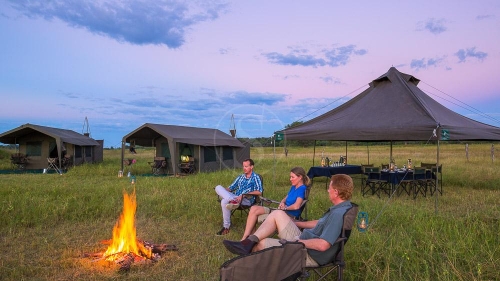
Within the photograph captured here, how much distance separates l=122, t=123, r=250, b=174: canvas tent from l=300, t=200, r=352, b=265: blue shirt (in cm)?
982

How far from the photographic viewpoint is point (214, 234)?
4918 mm

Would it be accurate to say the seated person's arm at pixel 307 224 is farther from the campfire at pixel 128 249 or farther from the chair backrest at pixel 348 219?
the campfire at pixel 128 249

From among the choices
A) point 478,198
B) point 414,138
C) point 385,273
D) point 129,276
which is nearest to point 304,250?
point 385,273

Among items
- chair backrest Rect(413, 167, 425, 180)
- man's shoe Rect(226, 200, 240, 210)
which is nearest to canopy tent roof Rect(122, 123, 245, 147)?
chair backrest Rect(413, 167, 425, 180)

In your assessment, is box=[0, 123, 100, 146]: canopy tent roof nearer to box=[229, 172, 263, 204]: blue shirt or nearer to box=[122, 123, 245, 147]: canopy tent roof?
box=[122, 123, 245, 147]: canopy tent roof

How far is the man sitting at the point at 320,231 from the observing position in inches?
110

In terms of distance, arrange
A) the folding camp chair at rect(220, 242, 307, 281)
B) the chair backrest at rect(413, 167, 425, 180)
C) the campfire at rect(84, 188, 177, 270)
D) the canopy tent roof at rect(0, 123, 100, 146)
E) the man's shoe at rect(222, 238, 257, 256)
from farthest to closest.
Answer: the canopy tent roof at rect(0, 123, 100, 146), the chair backrest at rect(413, 167, 425, 180), the campfire at rect(84, 188, 177, 270), the man's shoe at rect(222, 238, 257, 256), the folding camp chair at rect(220, 242, 307, 281)

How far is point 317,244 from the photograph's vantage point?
9.07ft

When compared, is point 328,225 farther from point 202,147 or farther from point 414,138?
point 202,147

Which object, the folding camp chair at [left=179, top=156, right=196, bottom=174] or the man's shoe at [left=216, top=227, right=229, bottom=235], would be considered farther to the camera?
the folding camp chair at [left=179, top=156, right=196, bottom=174]

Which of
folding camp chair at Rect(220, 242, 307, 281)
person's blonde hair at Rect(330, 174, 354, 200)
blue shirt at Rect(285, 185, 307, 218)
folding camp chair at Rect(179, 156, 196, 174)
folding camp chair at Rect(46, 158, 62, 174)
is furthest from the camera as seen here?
folding camp chair at Rect(46, 158, 62, 174)

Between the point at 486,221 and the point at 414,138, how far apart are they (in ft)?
8.54

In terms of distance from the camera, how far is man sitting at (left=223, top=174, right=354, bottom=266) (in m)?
2.79

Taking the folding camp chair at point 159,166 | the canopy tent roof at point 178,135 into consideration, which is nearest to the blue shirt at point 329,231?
the canopy tent roof at point 178,135
